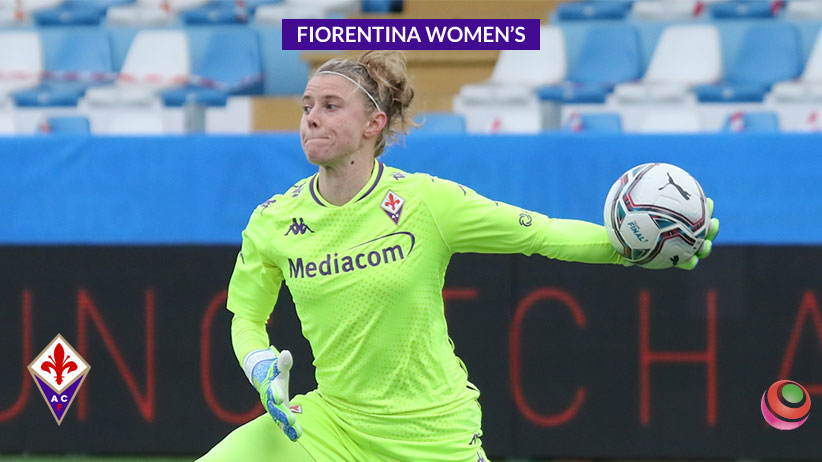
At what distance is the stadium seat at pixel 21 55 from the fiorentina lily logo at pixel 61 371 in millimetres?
5868

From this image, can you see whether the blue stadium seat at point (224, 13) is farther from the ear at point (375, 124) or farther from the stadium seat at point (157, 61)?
the ear at point (375, 124)

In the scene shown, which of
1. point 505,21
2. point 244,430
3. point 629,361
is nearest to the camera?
point 244,430

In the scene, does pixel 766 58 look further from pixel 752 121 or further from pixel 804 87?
pixel 752 121

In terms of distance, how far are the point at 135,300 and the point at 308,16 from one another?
5473mm

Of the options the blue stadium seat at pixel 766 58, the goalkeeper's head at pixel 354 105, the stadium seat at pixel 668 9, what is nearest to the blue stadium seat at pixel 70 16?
the stadium seat at pixel 668 9

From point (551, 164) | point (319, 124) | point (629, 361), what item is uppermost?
point (319, 124)

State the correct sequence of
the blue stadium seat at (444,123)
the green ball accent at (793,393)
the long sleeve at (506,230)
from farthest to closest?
the blue stadium seat at (444,123) → the green ball accent at (793,393) → the long sleeve at (506,230)

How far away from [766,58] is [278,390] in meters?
8.09

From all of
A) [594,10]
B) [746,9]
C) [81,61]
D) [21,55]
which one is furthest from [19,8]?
[746,9]

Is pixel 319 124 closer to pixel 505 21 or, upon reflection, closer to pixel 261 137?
pixel 261 137

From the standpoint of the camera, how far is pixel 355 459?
12.0 ft

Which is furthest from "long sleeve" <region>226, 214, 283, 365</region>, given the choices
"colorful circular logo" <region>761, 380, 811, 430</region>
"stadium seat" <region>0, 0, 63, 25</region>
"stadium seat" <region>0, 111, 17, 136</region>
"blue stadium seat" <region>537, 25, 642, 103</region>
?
"stadium seat" <region>0, 0, 63, 25</region>

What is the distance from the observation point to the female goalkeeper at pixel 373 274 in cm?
363

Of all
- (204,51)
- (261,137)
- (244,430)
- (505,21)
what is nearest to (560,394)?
(261,137)
